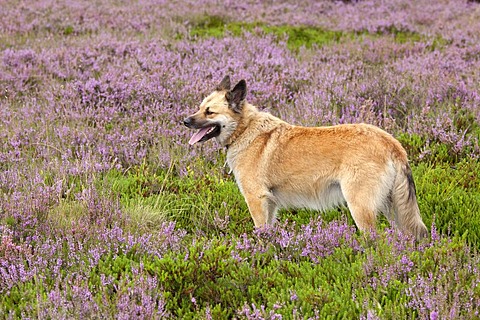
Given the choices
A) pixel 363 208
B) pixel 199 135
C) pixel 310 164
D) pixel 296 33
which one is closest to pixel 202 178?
pixel 199 135

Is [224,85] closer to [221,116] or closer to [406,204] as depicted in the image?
[221,116]

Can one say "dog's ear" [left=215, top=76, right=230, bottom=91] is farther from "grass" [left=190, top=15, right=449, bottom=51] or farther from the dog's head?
"grass" [left=190, top=15, right=449, bottom=51]

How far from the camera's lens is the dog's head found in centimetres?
479

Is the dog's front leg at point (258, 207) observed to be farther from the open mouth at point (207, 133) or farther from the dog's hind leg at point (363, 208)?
the dog's hind leg at point (363, 208)

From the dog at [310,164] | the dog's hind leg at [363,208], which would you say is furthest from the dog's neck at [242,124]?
the dog's hind leg at [363,208]

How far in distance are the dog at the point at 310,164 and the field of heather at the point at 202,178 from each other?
8.6 inches

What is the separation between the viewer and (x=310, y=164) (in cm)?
429

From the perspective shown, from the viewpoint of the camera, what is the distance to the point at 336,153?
4.11 m

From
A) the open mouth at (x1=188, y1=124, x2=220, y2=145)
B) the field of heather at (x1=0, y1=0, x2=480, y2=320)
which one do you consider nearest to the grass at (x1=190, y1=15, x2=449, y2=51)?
the field of heather at (x1=0, y1=0, x2=480, y2=320)

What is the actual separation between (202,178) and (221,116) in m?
0.85

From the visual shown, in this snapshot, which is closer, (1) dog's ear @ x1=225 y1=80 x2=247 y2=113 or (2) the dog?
(2) the dog

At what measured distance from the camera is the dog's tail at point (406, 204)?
12.7 ft

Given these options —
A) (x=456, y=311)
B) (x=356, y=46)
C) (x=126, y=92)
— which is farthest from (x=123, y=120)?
(x=356, y=46)

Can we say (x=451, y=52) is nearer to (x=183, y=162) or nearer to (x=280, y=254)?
(x=183, y=162)
